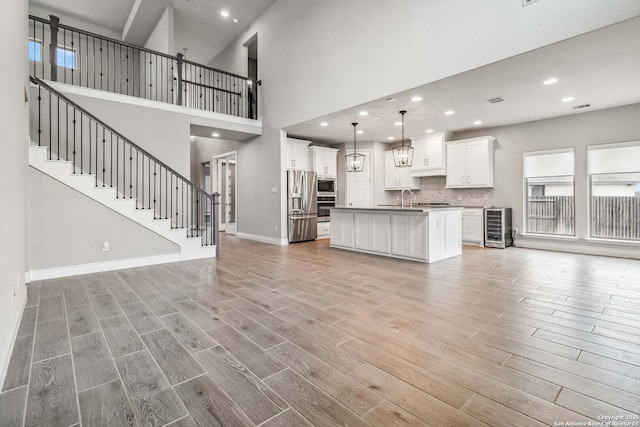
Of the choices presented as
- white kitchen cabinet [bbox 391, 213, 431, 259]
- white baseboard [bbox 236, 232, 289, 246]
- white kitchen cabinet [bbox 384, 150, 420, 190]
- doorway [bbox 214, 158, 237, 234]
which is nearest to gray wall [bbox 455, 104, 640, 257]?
white kitchen cabinet [bbox 384, 150, 420, 190]

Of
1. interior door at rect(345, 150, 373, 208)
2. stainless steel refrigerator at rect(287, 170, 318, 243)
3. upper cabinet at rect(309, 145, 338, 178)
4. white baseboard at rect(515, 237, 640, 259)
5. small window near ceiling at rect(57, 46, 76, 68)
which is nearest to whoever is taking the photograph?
white baseboard at rect(515, 237, 640, 259)

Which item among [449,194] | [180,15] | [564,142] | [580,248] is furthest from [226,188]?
[580,248]

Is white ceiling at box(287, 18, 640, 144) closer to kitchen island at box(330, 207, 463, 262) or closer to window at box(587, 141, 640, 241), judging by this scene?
window at box(587, 141, 640, 241)

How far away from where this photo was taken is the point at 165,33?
7133 millimetres

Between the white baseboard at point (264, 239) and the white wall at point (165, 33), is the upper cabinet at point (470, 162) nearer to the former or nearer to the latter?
the white baseboard at point (264, 239)

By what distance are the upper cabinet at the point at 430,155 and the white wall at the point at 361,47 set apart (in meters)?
3.44

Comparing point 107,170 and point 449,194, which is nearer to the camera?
point 107,170

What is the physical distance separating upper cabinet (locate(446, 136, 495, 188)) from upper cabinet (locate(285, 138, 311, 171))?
12.1ft

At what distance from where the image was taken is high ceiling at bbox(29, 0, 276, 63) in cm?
714

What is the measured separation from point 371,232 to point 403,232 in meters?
0.71

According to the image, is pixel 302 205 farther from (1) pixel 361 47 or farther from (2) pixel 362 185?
(1) pixel 361 47

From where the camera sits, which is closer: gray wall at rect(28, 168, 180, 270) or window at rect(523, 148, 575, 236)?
gray wall at rect(28, 168, 180, 270)

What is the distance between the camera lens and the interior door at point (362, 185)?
347 inches

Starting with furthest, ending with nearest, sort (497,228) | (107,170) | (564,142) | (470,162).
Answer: (470,162) → (497,228) → (564,142) → (107,170)
